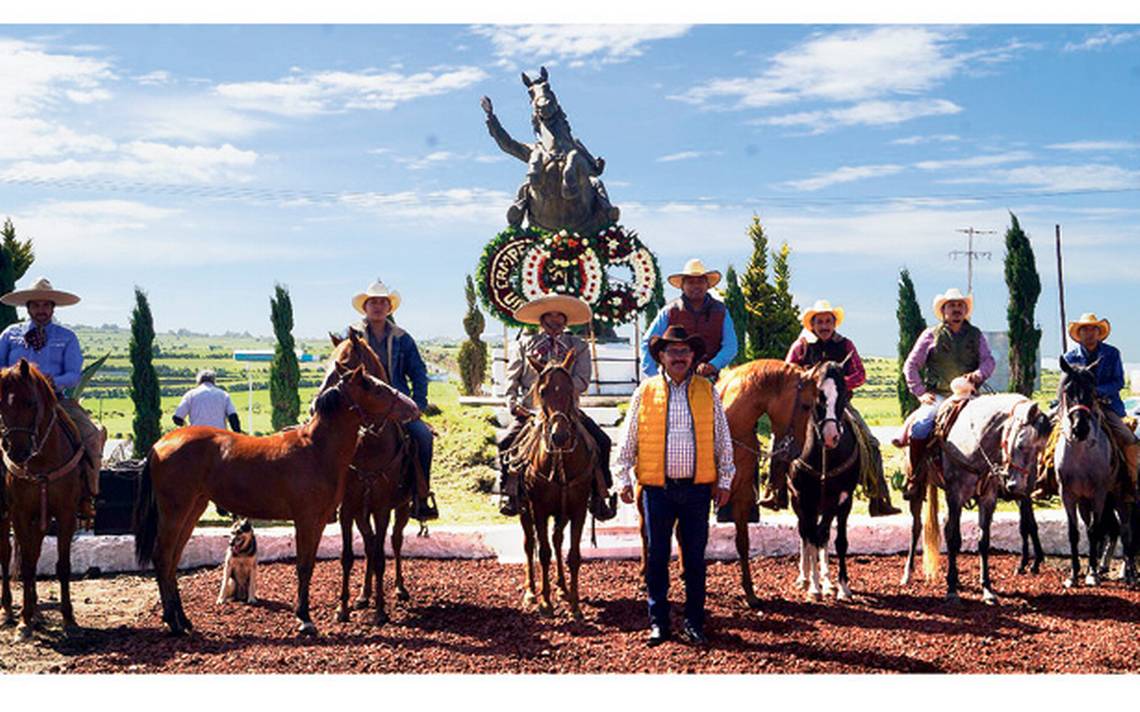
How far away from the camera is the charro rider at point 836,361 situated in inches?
379

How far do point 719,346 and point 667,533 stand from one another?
9.23 feet

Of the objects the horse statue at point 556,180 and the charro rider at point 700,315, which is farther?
the horse statue at point 556,180

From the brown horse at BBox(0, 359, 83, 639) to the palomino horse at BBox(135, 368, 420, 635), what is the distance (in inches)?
34.4

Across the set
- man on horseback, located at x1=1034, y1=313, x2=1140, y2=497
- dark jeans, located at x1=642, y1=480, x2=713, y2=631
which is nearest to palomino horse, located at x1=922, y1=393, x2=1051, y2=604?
man on horseback, located at x1=1034, y1=313, x2=1140, y2=497

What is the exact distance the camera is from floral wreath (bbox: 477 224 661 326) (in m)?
20.9

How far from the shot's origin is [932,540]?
408 inches

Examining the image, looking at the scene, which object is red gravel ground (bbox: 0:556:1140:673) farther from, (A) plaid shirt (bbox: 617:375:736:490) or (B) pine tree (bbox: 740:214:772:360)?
(B) pine tree (bbox: 740:214:772:360)

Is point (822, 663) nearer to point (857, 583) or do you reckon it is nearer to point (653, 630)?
point (653, 630)

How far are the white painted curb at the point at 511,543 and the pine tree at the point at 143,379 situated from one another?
10.5 meters

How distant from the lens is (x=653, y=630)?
25.6 ft

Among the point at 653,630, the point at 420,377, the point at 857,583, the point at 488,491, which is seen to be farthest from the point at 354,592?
the point at 488,491

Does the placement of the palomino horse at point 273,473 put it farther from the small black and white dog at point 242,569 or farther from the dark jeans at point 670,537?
the dark jeans at point 670,537

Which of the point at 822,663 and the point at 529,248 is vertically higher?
the point at 529,248

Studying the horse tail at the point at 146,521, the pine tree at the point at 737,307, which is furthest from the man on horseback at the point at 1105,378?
the pine tree at the point at 737,307
